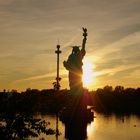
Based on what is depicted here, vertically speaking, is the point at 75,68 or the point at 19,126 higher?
the point at 75,68

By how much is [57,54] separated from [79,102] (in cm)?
3030

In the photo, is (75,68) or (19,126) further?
(75,68)

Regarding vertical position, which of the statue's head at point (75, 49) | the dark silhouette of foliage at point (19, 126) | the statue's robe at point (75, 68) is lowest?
the dark silhouette of foliage at point (19, 126)

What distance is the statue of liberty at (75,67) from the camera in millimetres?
47747

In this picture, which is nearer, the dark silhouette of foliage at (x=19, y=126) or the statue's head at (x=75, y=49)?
the dark silhouette of foliage at (x=19, y=126)

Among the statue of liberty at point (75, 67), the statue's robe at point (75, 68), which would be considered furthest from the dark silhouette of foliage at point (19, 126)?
the statue's robe at point (75, 68)

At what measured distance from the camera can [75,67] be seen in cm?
4806

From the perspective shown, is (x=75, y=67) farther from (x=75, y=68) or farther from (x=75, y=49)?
(x=75, y=49)

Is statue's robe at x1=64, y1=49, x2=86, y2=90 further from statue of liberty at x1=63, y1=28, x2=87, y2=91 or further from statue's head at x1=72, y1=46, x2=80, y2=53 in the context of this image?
statue's head at x1=72, y1=46, x2=80, y2=53

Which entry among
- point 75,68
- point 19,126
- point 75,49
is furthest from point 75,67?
point 19,126

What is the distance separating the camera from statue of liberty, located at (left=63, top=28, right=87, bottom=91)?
47747 mm

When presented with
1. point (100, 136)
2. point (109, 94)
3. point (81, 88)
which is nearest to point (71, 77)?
point (81, 88)

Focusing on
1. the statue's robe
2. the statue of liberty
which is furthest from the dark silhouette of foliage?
the statue's robe

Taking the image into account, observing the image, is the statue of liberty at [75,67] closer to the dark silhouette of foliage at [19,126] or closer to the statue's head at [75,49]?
the statue's head at [75,49]
